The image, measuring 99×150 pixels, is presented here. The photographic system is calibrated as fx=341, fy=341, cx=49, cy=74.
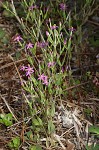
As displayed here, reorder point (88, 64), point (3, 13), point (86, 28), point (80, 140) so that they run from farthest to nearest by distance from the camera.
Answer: point (3, 13)
point (86, 28)
point (88, 64)
point (80, 140)

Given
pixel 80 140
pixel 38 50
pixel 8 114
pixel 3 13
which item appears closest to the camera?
pixel 80 140

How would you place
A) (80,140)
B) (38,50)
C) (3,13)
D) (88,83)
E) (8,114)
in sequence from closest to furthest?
(80,140) < (8,114) < (88,83) < (38,50) < (3,13)

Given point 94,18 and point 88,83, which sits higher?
point 94,18

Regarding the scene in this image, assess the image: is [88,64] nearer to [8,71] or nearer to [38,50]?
[38,50]

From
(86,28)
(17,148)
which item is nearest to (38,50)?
(86,28)

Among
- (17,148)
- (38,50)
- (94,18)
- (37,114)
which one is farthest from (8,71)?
(94,18)

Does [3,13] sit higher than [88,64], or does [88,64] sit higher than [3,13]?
[3,13]

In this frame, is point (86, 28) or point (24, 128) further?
point (86, 28)

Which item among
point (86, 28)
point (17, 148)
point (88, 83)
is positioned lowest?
point (17, 148)

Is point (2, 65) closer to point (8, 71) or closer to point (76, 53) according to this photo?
point (8, 71)
